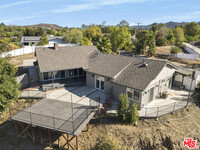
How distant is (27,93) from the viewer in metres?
20.7

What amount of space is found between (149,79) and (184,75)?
856 centimetres

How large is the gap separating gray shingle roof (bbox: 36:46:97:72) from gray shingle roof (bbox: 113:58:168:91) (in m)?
6.63

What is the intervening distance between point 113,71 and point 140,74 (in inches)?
141

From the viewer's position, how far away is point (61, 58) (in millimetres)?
24453

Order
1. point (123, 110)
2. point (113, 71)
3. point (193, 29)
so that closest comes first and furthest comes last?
point (123, 110) < point (113, 71) < point (193, 29)

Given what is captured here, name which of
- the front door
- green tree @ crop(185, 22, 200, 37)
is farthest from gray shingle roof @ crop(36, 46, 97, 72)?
green tree @ crop(185, 22, 200, 37)

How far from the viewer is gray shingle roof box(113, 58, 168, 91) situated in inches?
680

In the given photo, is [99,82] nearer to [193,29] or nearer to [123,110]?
[123,110]

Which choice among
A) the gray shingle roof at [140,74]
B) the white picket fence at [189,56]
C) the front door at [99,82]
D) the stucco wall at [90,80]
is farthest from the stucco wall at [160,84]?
the white picket fence at [189,56]

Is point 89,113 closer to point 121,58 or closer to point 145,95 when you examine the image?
point 145,95

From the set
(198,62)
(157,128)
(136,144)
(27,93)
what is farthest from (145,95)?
(198,62)

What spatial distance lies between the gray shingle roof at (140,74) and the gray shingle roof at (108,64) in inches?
37.9

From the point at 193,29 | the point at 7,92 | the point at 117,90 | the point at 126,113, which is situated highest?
the point at 193,29

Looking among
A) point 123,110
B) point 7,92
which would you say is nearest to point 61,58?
point 7,92
